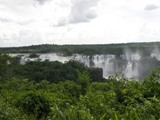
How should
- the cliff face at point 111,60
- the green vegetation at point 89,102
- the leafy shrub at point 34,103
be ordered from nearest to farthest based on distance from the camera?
the green vegetation at point 89,102 → the leafy shrub at point 34,103 → the cliff face at point 111,60

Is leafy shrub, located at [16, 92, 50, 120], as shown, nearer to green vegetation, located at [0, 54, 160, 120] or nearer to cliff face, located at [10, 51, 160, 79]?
green vegetation, located at [0, 54, 160, 120]

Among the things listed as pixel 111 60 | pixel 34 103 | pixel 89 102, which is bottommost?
pixel 111 60

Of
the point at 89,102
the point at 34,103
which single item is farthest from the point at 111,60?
the point at 89,102

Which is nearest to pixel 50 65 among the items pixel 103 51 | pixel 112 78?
pixel 103 51

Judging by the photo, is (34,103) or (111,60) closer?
(34,103)

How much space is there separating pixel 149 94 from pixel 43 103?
582 inches

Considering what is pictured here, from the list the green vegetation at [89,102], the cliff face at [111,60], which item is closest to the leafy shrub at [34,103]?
the green vegetation at [89,102]

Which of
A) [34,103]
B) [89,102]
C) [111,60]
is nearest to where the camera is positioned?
[89,102]

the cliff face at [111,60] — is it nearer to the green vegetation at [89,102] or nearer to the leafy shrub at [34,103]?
the green vegetation at [89,102]

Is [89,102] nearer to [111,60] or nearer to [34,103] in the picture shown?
[34,103]

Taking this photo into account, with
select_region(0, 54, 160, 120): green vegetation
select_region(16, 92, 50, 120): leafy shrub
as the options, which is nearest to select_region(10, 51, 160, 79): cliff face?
select_region(0, 54, 160, 120): green vegetation

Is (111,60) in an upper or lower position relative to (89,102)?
lower

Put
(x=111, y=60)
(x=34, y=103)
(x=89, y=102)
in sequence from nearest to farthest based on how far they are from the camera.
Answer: (x=89, y=102), (x=34, y=103), (x=111, y=60)

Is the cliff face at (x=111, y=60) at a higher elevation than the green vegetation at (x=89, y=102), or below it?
below
